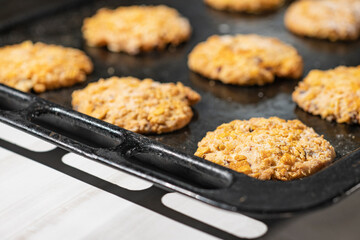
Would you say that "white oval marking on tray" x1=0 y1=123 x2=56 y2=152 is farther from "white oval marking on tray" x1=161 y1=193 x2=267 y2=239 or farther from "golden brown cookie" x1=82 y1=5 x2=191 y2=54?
"golden brown cookie" x1=82 y1=5 x2=191 y2=54

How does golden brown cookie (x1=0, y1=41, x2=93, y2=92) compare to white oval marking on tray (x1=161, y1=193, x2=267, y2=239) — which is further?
golden brown cookie (x1=0, y1=41, x2=93, y2=92)

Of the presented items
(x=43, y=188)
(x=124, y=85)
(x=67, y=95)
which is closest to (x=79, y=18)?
(x=67, y=95)

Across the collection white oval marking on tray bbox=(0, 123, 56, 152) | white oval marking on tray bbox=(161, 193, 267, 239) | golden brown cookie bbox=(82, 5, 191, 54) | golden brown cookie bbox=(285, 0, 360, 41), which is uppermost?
golden brown cookie bbox=(82, 5, 191, 54)

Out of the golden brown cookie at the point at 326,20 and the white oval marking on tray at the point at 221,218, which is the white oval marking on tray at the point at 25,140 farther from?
the golden brown cookie at the point at 326,20

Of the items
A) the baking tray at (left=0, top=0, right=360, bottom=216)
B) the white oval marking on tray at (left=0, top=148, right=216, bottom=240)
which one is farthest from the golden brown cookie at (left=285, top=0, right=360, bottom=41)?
the white oval marking on tray at (left=0, top=148, right=216, bottom=240)

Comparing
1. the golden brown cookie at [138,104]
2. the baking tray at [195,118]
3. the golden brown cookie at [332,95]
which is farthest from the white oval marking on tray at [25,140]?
the golden brown cookie at [332,95]

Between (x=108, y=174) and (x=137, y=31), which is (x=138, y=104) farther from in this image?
(x=137, y=31)
